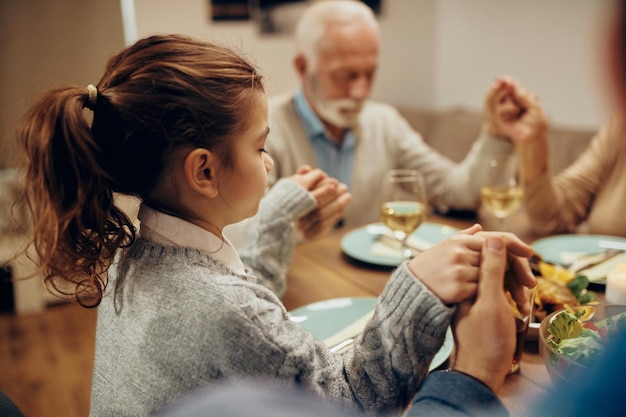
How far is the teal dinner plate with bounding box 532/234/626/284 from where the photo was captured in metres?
1.27

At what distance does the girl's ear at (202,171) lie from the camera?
70cm

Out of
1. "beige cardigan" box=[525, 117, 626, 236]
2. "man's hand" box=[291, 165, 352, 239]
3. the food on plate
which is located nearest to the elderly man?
"beige cardigan" box=[525, 117, 626, 236]

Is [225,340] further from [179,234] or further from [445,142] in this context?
[445,142]

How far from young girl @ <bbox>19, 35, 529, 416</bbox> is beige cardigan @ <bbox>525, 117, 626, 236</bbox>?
94 cm

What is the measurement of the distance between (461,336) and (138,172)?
43cm

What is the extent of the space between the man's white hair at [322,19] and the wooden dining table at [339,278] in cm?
77

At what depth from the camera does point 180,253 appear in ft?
2.26

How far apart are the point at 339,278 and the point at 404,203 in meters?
0.21

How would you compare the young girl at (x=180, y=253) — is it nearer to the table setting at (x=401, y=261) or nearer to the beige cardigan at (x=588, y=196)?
the table setting at (x=401, y=261)

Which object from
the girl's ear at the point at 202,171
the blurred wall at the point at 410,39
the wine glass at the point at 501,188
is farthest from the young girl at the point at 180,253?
the blurred wall at the point at 410,39

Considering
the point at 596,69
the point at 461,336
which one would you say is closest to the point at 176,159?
the point at 461,336

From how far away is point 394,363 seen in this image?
65 centimetres

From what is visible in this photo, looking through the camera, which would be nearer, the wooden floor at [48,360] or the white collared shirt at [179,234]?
the white collared shirt at [179,234]

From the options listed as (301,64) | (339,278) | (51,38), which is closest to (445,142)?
(301,64)
